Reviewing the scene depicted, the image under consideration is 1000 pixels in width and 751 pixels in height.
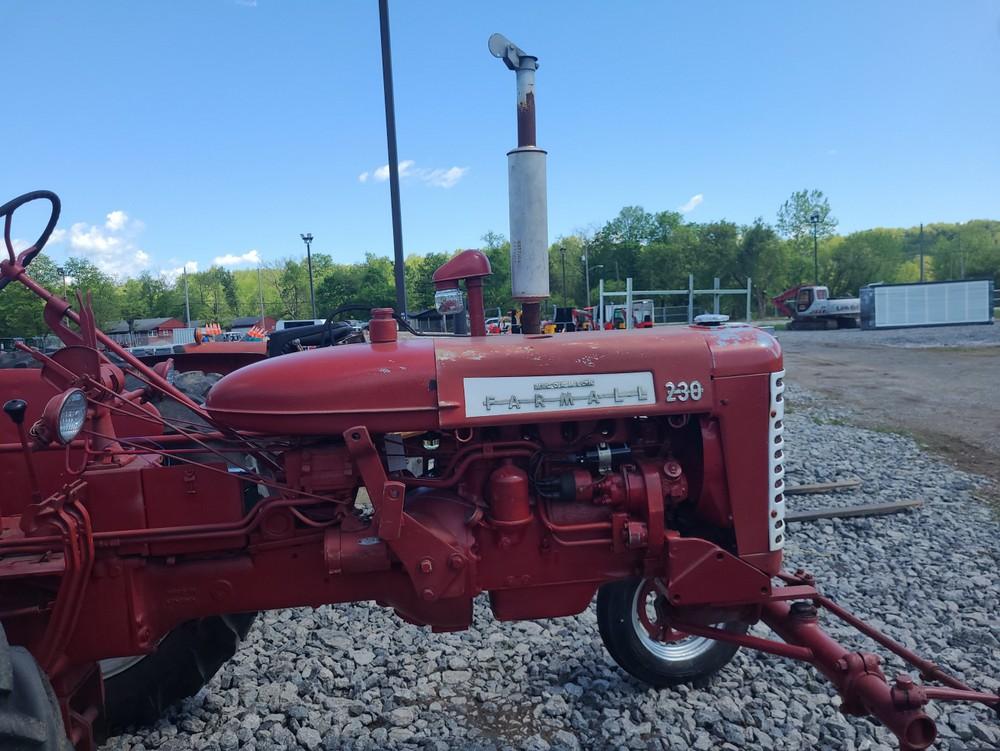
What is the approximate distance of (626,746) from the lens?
275 cm

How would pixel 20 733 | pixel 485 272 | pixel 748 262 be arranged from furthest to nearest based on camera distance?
pixel 748 262 < pixel 485 272 < pixel 20 733

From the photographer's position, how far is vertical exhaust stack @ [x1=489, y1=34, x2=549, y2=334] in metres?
2.84

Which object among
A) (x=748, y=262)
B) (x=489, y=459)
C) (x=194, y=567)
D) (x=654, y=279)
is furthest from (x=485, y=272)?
(x=654, y=279)

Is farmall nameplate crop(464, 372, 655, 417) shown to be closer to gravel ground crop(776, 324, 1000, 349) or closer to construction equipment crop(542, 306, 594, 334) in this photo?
construction equipment crop(542, 306, 594, 334)

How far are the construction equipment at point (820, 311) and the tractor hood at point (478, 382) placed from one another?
113ft

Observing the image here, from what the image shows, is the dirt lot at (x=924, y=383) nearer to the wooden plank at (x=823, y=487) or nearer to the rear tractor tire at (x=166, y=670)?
the wooden plank at (x=823, y=487)

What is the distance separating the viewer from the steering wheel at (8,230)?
2436mm

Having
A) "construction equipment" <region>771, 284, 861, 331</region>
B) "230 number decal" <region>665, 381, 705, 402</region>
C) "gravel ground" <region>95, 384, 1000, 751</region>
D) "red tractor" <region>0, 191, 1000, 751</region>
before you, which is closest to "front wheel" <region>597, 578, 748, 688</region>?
"gravel ground" <region>95, 384, 1000, 751</region>

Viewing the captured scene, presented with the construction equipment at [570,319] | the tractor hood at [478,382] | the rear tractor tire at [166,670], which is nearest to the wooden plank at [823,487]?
the tractor hood at [478,382]

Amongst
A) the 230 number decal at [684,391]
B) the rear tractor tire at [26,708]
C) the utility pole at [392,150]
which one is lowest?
the rear tractor tire at [26,708]

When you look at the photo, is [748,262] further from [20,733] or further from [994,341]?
[20,733]

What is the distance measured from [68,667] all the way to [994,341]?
2507cm

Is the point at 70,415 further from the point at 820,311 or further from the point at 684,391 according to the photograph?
the point at 820,311

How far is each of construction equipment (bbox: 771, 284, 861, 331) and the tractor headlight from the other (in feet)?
116
